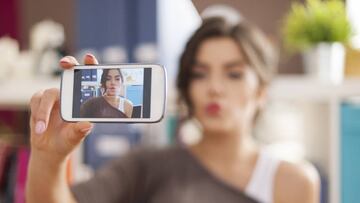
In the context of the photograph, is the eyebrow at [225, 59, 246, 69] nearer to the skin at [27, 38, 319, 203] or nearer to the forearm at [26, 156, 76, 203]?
the skin at [27, 38, 319, 203]

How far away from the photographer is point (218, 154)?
2.31ft

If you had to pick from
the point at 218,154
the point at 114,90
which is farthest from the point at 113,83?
the point at 218,154

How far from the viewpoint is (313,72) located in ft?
3.21

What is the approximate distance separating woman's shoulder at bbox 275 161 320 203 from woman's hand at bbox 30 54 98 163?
0.27m

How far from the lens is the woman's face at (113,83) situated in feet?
1.00

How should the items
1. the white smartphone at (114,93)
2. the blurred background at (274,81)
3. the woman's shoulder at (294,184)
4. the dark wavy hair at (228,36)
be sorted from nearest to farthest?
the white smartphone at (114,93), the woman's shoulder at (294,184), the dark wavy hair at (228,36), the blurred background at (274,81)

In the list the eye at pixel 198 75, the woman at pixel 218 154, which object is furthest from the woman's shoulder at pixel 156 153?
the eye at pixel 198 75

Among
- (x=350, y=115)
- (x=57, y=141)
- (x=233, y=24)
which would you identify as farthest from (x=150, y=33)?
(x=57, y=141)

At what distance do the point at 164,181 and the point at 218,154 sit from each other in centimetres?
8

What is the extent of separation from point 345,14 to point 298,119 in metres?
0.26

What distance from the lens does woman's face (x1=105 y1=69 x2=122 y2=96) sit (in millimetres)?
304

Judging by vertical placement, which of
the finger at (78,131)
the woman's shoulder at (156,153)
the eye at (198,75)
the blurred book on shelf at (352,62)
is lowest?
the woman's shoulder at (156,153)

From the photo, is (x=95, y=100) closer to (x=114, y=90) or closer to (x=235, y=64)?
(x=114, y=90)

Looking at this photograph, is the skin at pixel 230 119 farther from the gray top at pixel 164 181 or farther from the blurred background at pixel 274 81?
the blurred background at pixel 274 81
